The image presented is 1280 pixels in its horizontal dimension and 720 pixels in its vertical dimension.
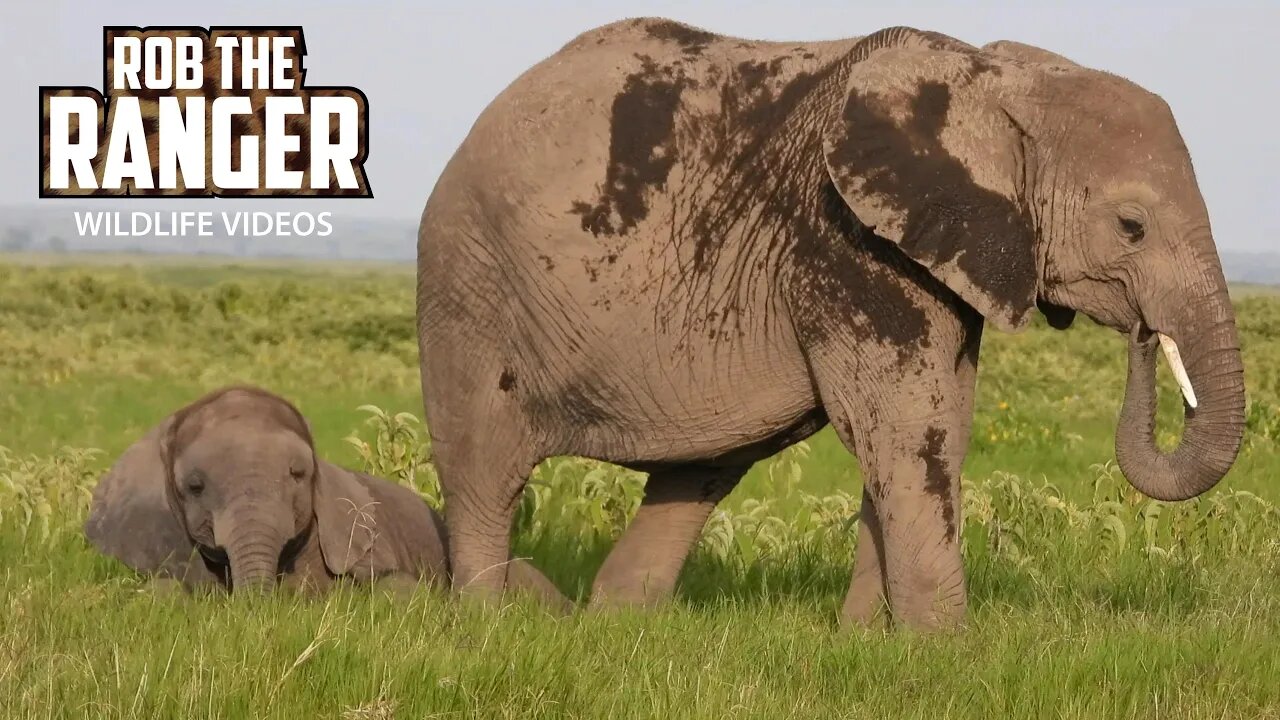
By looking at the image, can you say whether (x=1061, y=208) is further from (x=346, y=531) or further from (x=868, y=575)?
(x=346, y=531)

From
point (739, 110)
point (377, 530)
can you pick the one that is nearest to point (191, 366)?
point (377, 530)

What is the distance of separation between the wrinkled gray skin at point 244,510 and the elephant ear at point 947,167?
240 centimetres

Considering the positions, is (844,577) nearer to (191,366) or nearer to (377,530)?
(377,530)

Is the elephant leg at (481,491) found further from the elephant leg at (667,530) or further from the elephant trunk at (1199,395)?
the elephant trunk at (1199,395)

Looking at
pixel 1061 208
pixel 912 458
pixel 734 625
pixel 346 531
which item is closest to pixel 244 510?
pixel 346 531

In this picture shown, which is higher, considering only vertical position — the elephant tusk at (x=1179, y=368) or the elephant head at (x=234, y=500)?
the elephant tusk at (x=1179, y=368)

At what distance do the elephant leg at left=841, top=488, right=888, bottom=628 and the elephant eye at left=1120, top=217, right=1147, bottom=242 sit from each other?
5.04ft

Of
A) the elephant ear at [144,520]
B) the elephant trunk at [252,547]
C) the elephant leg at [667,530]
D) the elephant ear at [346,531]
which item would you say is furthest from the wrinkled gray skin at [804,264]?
the elephant ear at [144,520]

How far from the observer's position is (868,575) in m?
7.60

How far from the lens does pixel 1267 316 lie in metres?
33.8

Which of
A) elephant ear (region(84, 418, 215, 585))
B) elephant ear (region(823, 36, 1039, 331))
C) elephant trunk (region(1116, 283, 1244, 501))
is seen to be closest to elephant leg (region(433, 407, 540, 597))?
elephant ear (region(84, 418, 215, 585))

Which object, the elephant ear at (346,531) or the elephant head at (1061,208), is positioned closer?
the elephant head at (1061,208)

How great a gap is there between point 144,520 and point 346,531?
0.99 meters

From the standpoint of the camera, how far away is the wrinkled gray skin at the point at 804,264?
22.3 ft
